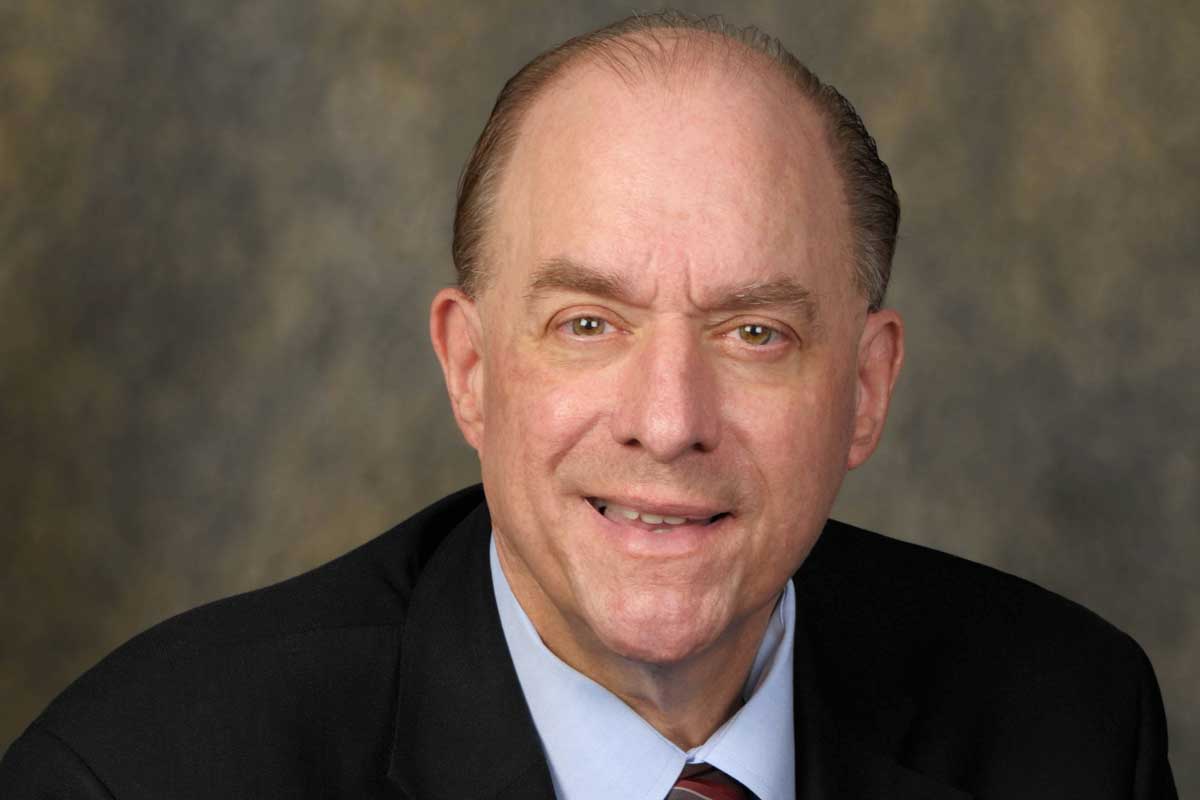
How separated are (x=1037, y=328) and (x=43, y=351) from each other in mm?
2308

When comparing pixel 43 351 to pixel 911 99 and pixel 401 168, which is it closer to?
pixel 401 168

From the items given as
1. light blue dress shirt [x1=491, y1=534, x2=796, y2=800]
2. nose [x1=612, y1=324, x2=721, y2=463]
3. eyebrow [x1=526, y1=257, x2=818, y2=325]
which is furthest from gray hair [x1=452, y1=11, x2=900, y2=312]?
light blue dress shirt [x1=491, y1=534, x2=796, y2=800]

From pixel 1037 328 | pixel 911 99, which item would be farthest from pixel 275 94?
pixel 1037 328

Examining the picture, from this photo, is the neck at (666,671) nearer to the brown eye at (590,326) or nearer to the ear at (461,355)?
the ear at (461,355)

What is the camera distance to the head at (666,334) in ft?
9.02

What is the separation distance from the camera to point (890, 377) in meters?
3.15

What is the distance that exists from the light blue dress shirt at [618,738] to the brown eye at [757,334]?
543 millimetres

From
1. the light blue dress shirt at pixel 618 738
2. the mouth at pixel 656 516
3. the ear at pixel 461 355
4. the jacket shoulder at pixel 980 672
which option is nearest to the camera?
the mouth at pixel 656 516

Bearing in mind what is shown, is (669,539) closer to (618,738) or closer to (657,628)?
(657,628)

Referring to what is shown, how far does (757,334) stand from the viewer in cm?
282

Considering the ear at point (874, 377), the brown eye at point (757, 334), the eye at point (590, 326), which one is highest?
the ear at point (874, 377)

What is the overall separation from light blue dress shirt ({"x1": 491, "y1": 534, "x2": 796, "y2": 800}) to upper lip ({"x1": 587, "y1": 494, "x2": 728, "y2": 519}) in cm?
30

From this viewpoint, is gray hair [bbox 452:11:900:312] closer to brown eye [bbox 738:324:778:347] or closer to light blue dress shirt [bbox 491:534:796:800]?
brown eye [bbox 738:324:778:347]

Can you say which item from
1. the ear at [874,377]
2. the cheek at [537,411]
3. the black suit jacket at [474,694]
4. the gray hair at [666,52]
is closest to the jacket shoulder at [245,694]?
the black suit jacket at [474,694]
